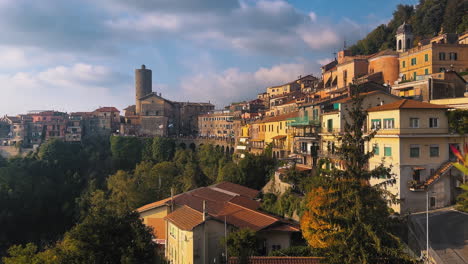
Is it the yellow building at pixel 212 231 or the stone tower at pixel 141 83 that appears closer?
the yellow building at pixel 212 231

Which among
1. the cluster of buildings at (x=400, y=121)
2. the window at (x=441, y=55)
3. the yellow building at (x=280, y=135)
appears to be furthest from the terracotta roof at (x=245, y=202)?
the window at (x=441, y=55)

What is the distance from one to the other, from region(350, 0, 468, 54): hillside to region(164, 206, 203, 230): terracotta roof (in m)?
53.3

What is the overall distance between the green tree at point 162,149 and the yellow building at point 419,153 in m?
56.2

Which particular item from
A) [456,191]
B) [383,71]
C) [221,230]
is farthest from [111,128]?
[456,191]

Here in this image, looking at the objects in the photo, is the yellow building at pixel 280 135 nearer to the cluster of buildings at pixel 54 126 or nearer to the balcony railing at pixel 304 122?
the balcony railing at pixel 304 122

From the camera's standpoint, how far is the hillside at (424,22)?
61.0 metres

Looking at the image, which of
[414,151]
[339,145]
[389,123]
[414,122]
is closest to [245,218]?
[339,145]

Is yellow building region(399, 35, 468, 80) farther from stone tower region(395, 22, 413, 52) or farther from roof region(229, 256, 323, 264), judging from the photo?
roof region(229, 256, 323, 264)

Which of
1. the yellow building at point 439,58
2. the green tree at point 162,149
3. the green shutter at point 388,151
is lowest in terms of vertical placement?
the green tree at point 162,149

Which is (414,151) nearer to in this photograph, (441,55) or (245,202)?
(245,202)

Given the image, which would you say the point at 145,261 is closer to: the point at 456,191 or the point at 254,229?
the point at 254,229

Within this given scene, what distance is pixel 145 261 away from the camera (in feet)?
64.0

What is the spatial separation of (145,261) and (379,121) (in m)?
17.3

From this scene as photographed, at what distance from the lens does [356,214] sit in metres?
14.0
